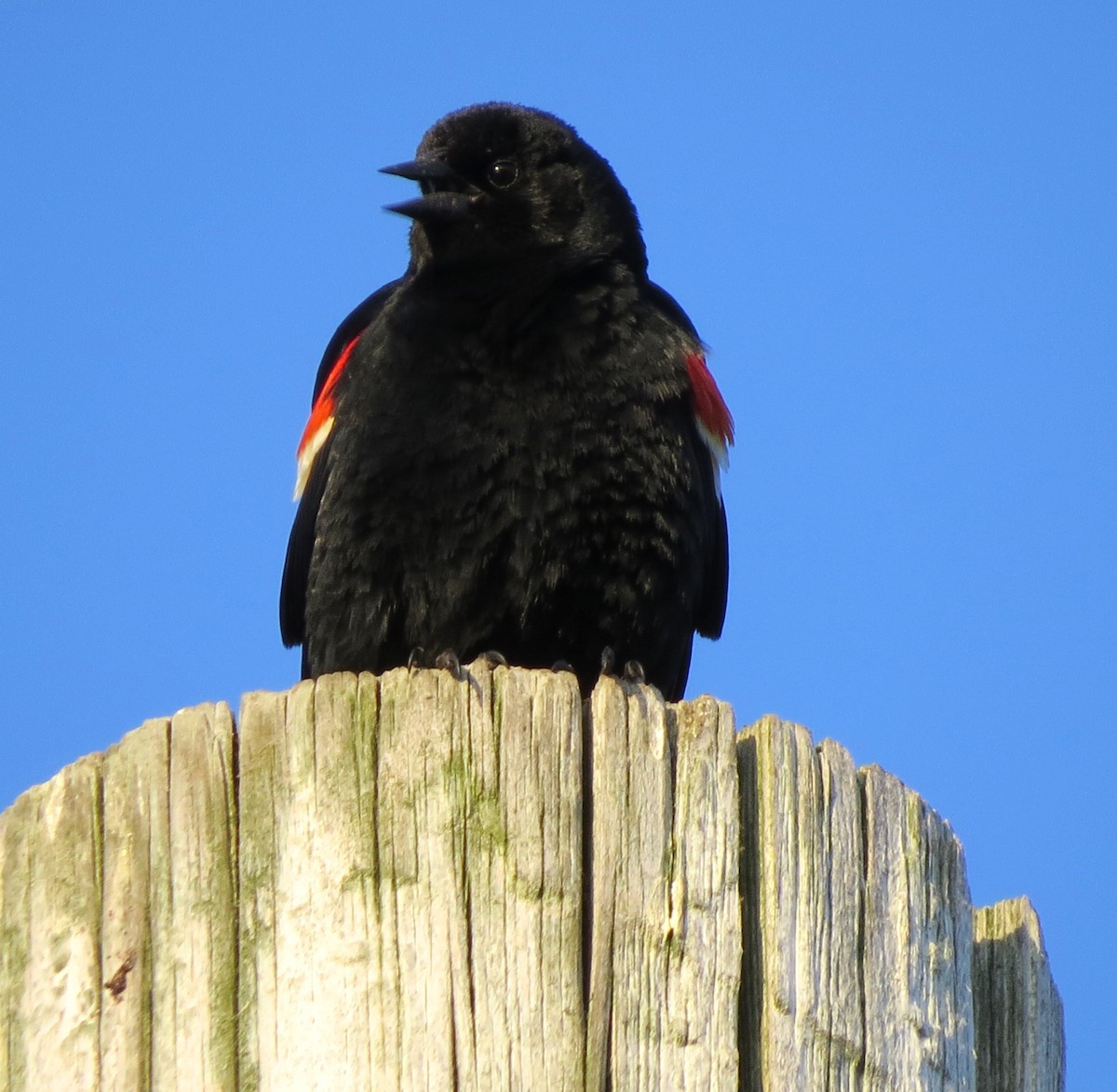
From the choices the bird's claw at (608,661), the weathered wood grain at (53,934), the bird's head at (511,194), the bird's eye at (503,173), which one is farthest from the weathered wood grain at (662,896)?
the bird's eye at (503,173)

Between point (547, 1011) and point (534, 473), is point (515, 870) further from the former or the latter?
point (534, 473)

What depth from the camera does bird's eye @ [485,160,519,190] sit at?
6055mm

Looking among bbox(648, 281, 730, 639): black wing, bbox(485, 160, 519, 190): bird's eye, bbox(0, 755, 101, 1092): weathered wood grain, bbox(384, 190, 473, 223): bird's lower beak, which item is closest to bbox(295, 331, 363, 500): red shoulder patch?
bbox(384, 190, 473, 223): bird's lower beak

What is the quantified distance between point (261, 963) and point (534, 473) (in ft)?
8.60

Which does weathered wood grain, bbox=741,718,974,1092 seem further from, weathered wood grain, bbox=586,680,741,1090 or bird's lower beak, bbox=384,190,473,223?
bird's lower beak, bbox=384,190,473,223

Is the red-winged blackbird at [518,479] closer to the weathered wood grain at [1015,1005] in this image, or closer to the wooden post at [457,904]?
the weathered wood grain at [1015,1005]

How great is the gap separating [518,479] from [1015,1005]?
7.54 feet

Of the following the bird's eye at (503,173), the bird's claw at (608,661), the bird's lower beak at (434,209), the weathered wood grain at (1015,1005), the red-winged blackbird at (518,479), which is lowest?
the weathered wood grain at (1015,1005)

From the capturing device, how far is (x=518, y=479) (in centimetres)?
506

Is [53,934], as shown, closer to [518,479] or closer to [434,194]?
[518,479]

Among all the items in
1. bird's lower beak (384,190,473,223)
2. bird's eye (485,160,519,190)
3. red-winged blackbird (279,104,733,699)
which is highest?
bird's eye (485,160,519,190)

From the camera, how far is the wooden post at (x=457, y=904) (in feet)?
8.46

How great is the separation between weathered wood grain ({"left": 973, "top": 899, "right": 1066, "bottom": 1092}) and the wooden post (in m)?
0.46

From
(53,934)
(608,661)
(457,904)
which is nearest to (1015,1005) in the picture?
(457,904)
